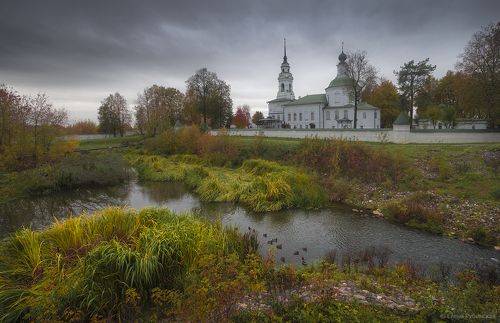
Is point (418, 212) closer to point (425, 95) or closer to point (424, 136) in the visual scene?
point (424, 136)

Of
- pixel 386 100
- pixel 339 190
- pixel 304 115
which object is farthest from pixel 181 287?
pixel 386 100

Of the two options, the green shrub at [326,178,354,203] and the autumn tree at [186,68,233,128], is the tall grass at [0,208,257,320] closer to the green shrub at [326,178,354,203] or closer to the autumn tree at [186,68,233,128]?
the green shrub at [326,178,354,203]

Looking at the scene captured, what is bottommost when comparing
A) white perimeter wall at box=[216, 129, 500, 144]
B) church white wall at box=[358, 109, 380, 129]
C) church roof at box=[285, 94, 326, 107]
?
white perimeter wall at box=[216, 129, 500, 144]

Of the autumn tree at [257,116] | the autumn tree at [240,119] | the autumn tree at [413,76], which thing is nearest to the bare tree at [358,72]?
the autumn tree at [413,76]

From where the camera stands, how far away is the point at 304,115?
57406mm

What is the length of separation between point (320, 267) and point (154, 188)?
1484 cm

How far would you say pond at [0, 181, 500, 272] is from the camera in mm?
8797

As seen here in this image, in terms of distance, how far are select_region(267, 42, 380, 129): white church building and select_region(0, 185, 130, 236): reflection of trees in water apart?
3753 cm

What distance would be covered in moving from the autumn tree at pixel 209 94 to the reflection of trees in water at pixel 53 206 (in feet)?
115

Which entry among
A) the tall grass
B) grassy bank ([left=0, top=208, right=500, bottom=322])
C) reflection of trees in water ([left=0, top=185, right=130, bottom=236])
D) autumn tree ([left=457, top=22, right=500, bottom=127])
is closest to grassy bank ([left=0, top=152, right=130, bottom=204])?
reflection of trees in water ([left=0, top=185, right=130, bottom=236])

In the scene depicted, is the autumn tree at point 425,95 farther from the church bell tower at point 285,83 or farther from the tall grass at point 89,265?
the tall grass at point 89,265

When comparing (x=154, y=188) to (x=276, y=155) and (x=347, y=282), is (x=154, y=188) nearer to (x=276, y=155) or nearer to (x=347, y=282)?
(x=276, y=155)

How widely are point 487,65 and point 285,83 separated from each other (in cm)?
4283

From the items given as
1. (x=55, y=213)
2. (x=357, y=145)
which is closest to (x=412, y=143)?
(x=357, y=145)
